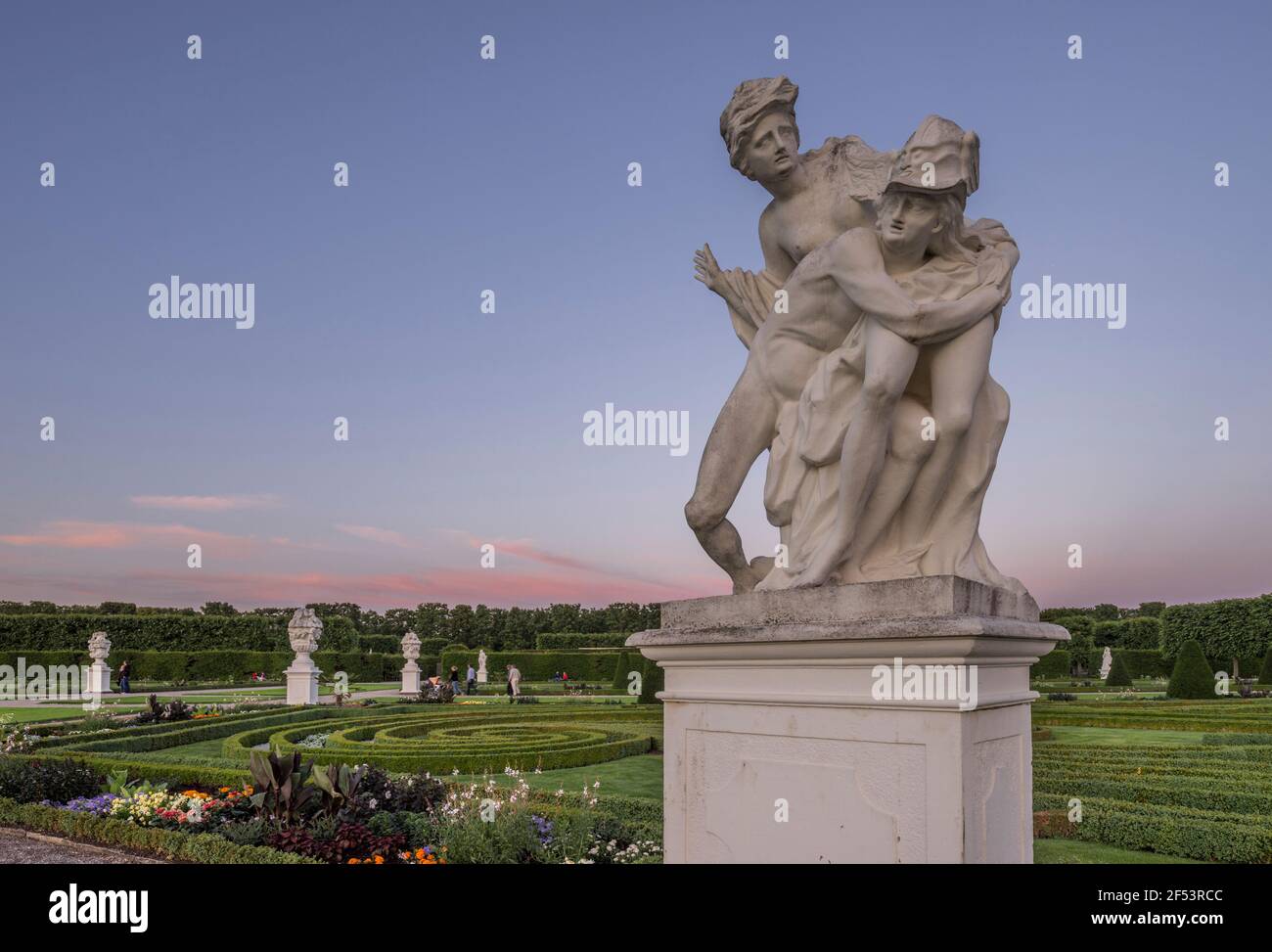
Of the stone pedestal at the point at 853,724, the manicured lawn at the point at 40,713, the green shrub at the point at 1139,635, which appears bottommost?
the green shrub at the point at 1139,635

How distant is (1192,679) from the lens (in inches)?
981

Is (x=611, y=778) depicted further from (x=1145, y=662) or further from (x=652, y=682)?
(x=1145, y=662)

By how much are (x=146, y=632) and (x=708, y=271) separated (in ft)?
130

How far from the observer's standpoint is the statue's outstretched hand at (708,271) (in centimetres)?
410

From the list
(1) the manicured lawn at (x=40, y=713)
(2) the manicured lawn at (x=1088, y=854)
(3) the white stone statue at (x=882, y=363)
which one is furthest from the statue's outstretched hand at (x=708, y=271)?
(1) the manicured lawn at (x=40, y=713)

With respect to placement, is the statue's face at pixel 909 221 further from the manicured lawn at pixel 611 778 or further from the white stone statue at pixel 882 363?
the manicured lawn at pixel 611 778

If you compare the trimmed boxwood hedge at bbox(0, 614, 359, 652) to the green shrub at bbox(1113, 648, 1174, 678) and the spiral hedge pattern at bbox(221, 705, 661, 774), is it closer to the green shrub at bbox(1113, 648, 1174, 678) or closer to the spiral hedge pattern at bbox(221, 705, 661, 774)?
the spiral hedge pattern at bbox(221, 705, 661, 774)

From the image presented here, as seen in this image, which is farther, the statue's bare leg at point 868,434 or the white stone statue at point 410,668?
the white stone statue at point 410,668

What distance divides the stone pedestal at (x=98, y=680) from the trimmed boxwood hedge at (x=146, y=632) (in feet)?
30.2

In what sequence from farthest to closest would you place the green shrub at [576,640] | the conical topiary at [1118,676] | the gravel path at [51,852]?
the green shrub at [576,640] < the conical topiary at [1118,676] < the gravel path at [51,852]
